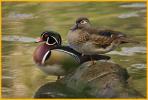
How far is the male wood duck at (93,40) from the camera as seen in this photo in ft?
21.5

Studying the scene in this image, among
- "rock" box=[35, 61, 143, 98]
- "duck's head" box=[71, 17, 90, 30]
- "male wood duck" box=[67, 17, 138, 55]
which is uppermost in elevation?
"duck's head" box=[71, 17, 90, 30]

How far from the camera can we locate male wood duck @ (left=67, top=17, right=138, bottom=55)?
21.5 ft

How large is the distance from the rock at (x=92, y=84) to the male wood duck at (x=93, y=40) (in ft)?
0.91

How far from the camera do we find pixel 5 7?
11977 millimetres

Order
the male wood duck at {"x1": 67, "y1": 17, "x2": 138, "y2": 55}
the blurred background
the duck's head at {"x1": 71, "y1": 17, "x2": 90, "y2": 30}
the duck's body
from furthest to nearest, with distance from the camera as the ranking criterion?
the blurred background
the duck's head at {"x1": 71, "y1": 17, "x2": 90, "y2": 30}
the duck's body
the male wood duck at {"x1": 67, "y1": 17, "x2": 138, "y2": 55}

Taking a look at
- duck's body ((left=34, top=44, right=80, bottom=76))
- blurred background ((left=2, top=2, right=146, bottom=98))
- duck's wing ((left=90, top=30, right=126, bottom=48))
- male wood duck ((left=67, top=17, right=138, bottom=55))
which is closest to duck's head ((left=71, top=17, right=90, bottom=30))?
male wood duck ((left=67, top=17, right=138, bottom=55))

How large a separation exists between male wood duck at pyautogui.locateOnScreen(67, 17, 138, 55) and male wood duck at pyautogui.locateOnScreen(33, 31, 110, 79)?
6.6 inches

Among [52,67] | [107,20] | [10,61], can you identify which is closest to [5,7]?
[107,20]

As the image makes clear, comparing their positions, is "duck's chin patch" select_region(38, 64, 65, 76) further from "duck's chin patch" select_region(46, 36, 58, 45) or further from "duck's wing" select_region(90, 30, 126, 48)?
"duck's wing" select_region(90, 30, 126, 48)

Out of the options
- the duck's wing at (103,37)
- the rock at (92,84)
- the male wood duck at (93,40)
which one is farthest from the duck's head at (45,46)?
the duck's wing at (103,37)

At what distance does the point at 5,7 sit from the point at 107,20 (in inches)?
112

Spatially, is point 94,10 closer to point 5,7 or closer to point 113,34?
point 5,7

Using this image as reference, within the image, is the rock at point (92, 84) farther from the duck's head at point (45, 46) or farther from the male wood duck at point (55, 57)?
the duck's head at point (45, 46)

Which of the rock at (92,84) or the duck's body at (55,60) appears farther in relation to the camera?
the duck's body at (55,60)
